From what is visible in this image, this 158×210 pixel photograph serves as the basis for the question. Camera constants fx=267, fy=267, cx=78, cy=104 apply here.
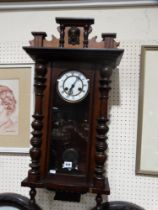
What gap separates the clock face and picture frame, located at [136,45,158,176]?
33 cm

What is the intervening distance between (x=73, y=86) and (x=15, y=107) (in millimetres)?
413

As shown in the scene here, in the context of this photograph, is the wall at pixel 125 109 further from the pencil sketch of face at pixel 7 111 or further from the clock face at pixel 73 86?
the pencil sketch of face at pixel 7 111

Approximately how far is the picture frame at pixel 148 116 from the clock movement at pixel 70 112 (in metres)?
0.23

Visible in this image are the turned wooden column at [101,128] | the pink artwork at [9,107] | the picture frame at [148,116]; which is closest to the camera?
the turned wooden column at [101,128]

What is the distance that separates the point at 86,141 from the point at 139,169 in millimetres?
344

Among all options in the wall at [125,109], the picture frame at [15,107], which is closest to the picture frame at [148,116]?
the wall at [125,109]

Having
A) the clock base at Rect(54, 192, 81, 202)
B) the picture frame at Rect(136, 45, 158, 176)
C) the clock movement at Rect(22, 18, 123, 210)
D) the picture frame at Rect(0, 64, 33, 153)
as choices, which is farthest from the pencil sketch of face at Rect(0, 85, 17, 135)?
the picture frame at Rect(136, 45, 158, 176)

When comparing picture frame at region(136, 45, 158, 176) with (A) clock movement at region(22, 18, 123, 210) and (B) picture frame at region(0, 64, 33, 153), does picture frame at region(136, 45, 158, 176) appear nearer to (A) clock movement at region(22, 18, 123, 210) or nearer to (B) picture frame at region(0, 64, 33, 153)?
(A) clock movement at region(22, 18, 123, 210)

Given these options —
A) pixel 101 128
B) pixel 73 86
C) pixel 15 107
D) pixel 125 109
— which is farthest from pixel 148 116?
pixel 15 107

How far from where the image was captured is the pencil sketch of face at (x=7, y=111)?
1430mm

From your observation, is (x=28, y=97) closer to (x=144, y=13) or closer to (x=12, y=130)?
(x=12, y=130)

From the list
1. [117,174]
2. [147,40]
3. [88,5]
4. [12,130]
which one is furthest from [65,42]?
[117,174]

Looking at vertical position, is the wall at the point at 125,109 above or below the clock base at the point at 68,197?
above

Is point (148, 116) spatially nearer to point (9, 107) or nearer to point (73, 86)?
point (73, 86)
